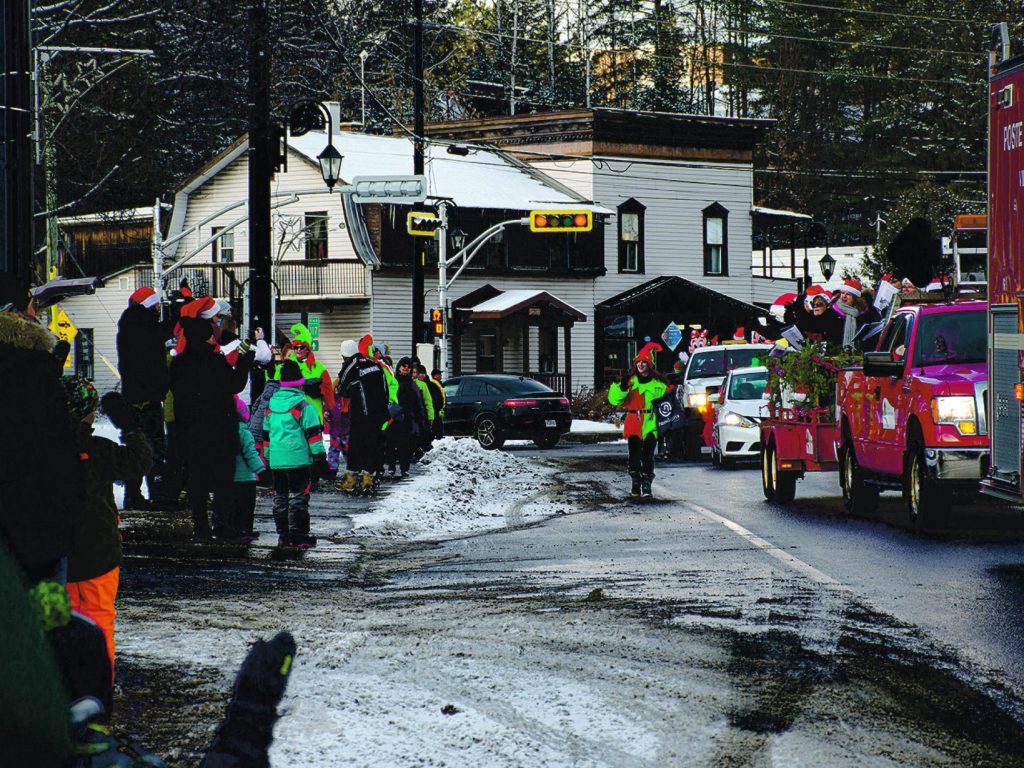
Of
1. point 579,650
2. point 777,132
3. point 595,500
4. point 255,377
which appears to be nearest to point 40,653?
point 579,650

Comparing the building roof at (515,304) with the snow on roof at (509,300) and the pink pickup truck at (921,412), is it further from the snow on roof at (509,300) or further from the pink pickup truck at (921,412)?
the pink pickup truck at (921,412)

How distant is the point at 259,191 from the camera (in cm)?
1850

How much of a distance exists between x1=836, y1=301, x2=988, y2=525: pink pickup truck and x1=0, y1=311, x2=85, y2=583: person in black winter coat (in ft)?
31.5

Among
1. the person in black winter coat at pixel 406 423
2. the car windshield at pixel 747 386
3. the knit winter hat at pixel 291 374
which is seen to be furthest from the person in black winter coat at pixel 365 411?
the car windshield at pixel 747 386

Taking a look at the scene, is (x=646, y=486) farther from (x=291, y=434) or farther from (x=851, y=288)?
(x=291, y=434)

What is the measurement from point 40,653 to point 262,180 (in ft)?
54.9

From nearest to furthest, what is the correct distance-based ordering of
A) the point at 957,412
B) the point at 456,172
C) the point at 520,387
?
1. the point at 957,412
2. the point at 520,387
3. the point at 456,172

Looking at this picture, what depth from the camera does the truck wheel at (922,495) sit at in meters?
14.2

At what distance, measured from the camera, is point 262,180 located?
61.0ft

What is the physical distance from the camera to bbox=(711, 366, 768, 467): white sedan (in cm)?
2575

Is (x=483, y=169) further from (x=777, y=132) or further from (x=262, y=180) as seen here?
(x=262, y=180)

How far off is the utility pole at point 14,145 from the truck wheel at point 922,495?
780cm

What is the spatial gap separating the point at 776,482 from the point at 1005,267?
740cm

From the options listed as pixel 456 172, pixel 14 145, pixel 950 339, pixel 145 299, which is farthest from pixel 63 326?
pixel 456 172
